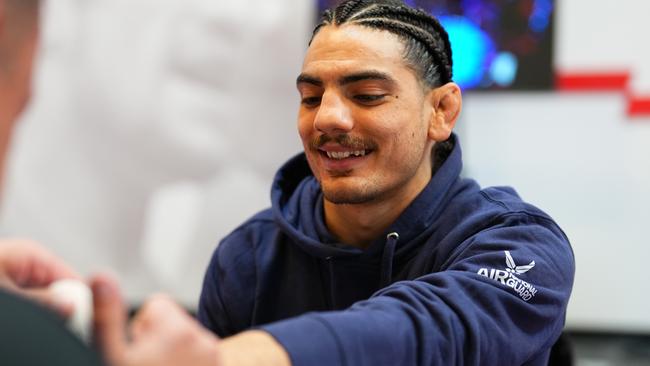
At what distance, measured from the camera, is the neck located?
168cm

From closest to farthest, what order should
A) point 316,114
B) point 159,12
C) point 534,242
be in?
point 534,242 → point 316,114 → point 159,12

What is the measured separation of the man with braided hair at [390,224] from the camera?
1320 mm

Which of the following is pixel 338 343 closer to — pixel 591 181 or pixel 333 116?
pixel 333 116

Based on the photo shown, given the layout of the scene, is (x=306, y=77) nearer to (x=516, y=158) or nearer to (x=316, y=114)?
(x=316, y=114)

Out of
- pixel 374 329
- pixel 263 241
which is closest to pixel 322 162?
pixel 263 241

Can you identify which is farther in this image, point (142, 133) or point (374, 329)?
point (142, 133)

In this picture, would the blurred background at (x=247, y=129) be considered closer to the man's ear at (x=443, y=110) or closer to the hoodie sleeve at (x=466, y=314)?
the man's ear at (x=443, y=110)

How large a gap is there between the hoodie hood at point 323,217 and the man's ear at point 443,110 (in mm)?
56

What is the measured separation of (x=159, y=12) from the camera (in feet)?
13.9

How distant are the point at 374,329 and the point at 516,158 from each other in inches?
122

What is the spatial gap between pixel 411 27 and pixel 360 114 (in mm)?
216

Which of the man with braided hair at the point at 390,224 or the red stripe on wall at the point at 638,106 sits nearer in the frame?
the man with braided hair at the point at 390,224

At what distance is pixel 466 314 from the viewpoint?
121 centimetres

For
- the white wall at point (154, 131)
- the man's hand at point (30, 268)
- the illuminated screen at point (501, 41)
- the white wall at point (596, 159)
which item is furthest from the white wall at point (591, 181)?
the man's hand at point (30, 268)
